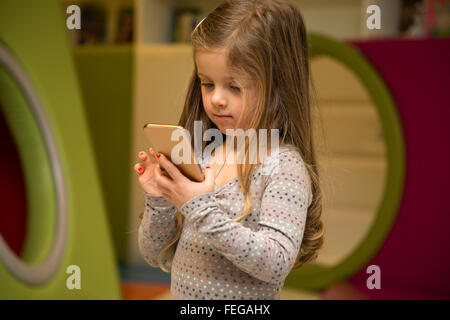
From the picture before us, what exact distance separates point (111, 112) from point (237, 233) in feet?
4.03

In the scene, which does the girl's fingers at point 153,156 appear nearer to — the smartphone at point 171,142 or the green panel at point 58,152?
the smartphone at point 171,142

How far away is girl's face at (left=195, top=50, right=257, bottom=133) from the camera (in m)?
0.51

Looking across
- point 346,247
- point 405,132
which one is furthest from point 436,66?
point 346,247

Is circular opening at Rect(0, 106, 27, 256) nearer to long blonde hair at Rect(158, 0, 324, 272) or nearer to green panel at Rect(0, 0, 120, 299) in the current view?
green panel at Rect(0, 0, 120, 299)

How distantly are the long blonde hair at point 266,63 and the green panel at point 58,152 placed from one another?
435 millimetres

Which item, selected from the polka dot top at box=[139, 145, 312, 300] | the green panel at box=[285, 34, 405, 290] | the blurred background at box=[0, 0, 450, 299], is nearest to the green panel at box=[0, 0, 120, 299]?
the blurred background at box=[0, 0, 450, 299]

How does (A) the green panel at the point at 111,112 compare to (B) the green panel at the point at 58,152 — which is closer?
(B) the green panel at the point at 58,152

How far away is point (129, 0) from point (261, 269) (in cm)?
114

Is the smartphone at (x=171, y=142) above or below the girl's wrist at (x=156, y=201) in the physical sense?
above

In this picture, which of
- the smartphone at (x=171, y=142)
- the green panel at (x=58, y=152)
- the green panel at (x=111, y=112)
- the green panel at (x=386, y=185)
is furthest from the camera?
the green panel at (x=111, y=112)

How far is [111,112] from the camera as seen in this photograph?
5.36ft

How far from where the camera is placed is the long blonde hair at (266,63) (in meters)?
0.52

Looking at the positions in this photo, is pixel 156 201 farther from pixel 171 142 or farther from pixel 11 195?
pixel 11 195

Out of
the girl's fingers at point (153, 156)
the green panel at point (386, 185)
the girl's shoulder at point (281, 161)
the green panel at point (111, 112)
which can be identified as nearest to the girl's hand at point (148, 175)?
the girl's fingers at point (153, 156)
